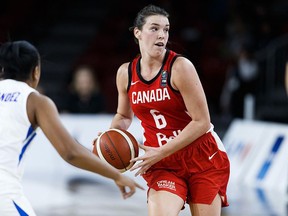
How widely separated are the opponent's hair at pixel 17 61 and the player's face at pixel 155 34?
3.49 feet

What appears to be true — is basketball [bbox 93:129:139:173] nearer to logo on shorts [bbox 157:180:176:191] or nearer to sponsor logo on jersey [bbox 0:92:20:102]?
logo on shorts [bbox 157:180:176:191]

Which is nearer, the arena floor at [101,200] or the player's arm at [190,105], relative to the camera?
the player's arm at [190,105]

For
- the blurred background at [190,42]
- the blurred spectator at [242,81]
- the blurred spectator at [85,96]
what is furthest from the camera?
the blurred background at [190,42]

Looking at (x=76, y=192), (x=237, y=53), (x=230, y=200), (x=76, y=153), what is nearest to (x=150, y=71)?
(x=76, y=153)

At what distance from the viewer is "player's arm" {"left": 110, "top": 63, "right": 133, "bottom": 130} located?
5.32 metres

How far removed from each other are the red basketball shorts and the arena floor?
2989mm

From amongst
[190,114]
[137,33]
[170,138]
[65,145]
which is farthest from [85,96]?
[65,145]

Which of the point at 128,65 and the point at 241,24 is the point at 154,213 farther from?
the point at 241,24

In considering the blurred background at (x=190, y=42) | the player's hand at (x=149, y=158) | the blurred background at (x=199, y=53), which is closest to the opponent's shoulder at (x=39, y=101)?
the player's hand at (x=149, y=158)

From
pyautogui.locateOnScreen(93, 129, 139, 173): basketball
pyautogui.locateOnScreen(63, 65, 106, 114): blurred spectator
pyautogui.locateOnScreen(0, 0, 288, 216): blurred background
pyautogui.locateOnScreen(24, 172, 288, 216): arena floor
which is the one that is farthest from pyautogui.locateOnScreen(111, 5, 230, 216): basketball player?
pyautogui.locateOnScreen(63, 65, 106, 114): blurred spectator

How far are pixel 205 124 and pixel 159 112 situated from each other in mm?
322

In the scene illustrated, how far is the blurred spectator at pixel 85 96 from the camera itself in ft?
38.9

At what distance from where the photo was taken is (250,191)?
33.2ft

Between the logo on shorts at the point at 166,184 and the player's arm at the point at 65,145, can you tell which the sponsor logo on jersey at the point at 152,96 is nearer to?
the logo on shorts at the point at 166,184
